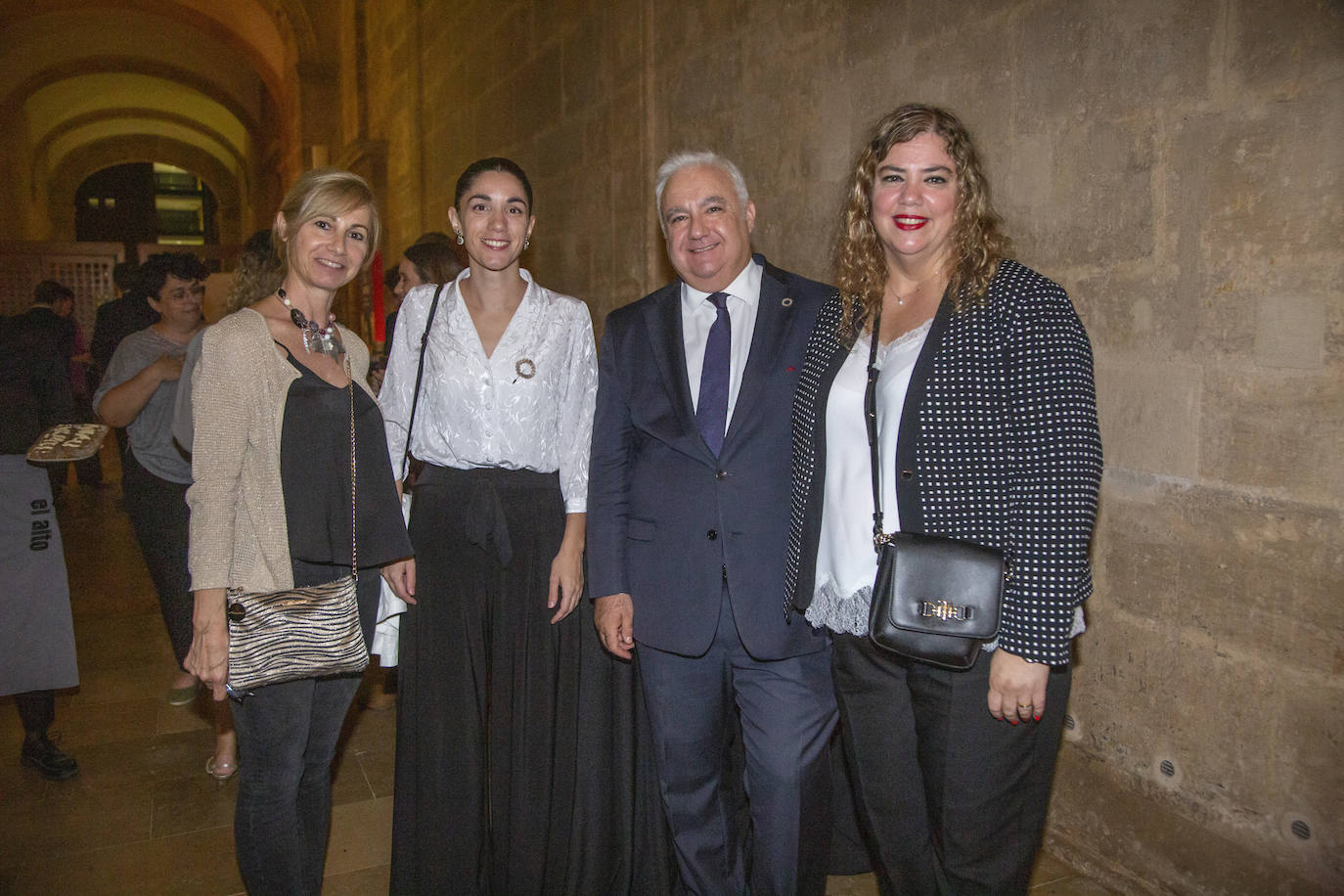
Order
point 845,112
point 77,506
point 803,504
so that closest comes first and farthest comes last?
point 803,504, point 845,112, point 77,506

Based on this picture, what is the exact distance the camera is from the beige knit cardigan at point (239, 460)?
5.98 feet

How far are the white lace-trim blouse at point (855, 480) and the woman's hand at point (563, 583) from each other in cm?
69

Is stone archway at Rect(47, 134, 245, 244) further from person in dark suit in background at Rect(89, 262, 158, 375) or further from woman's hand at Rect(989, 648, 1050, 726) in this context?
woman's hand at Rect(989, 648, 1050, 726)

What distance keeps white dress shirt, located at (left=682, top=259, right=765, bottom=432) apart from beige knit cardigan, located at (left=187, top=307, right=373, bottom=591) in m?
0.86

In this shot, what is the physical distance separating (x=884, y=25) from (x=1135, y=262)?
1.19 meters

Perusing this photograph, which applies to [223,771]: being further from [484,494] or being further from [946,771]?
[946,771]

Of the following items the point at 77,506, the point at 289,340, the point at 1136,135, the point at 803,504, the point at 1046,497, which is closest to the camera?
the point at 1046,497

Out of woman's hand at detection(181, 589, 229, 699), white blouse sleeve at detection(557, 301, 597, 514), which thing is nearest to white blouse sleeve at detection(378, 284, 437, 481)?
white blouse sleeve at detection(557, 301, 597, 514)

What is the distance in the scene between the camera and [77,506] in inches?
317

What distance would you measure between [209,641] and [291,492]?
1.06ft

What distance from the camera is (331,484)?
2004mm

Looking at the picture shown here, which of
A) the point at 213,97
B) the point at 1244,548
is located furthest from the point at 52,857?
the point at 213,97

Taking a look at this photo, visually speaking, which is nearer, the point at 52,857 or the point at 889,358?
the point at 889,358

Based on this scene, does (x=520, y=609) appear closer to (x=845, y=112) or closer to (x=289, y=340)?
(x=289, y=340)
